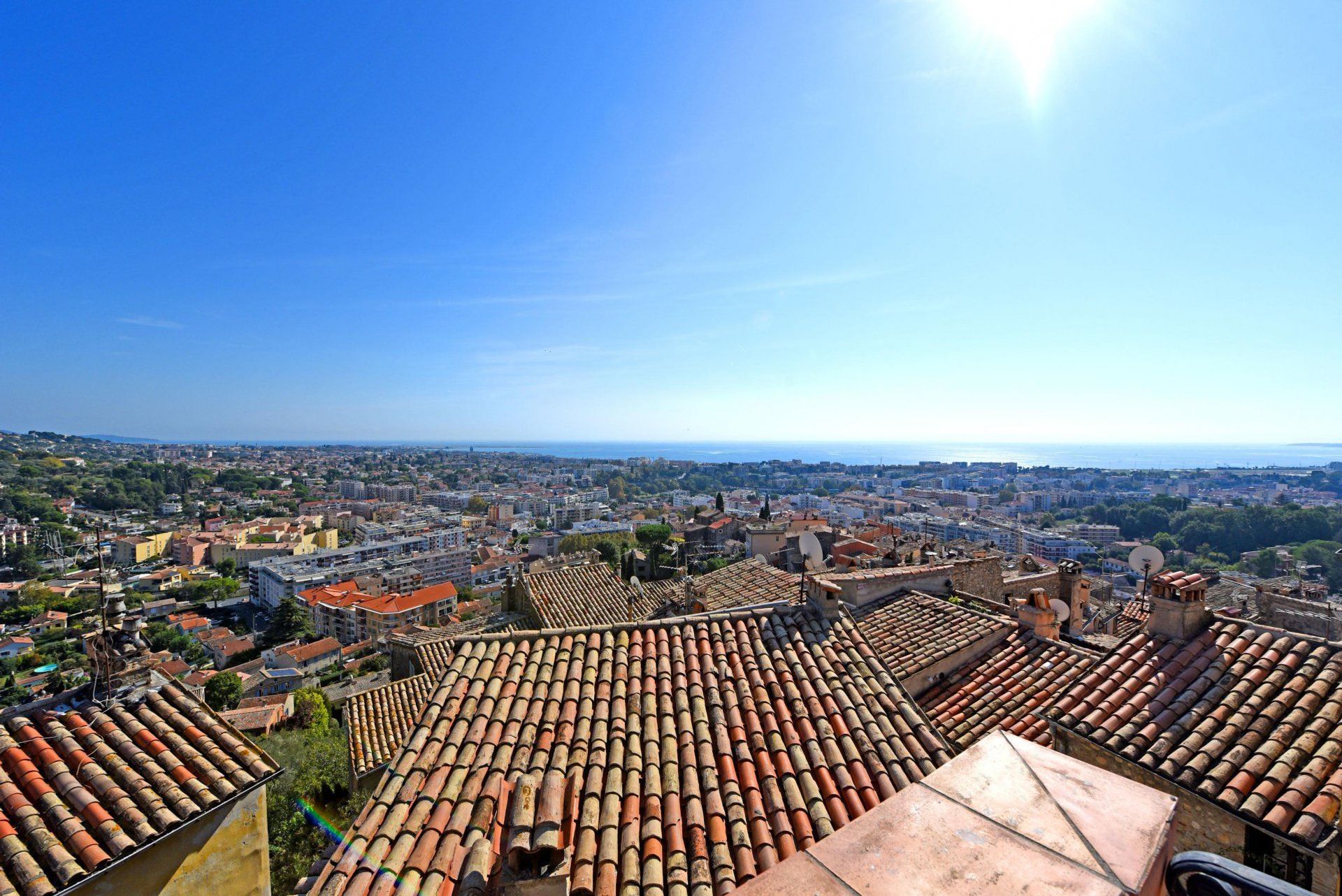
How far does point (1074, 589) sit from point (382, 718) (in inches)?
509

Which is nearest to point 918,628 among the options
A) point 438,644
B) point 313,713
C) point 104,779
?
point 104,779

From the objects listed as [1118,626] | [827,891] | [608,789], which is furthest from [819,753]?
[1118,626]

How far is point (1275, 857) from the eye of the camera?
3416 millimetres

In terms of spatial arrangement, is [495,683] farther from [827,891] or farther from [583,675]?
[827,891]

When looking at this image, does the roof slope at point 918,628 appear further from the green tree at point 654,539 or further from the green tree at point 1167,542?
the green tree at point 1167,542

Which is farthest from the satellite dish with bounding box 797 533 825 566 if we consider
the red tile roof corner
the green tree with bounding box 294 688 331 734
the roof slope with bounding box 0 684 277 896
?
the green tree with bounding box 294 688 331 734

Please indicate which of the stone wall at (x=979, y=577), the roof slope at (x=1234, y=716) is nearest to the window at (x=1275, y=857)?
the roof slope at (x=1234, y=716)

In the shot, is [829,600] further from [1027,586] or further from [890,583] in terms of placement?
[1027,586]

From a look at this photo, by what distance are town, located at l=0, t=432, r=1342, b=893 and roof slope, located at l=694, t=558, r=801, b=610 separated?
84 millimetres

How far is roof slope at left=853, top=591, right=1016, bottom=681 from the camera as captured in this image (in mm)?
6688

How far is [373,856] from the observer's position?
2887 mm

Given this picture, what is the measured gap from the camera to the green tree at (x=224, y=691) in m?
25.9

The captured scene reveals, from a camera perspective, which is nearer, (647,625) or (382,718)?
(647,625)

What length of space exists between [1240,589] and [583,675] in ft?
93.6
